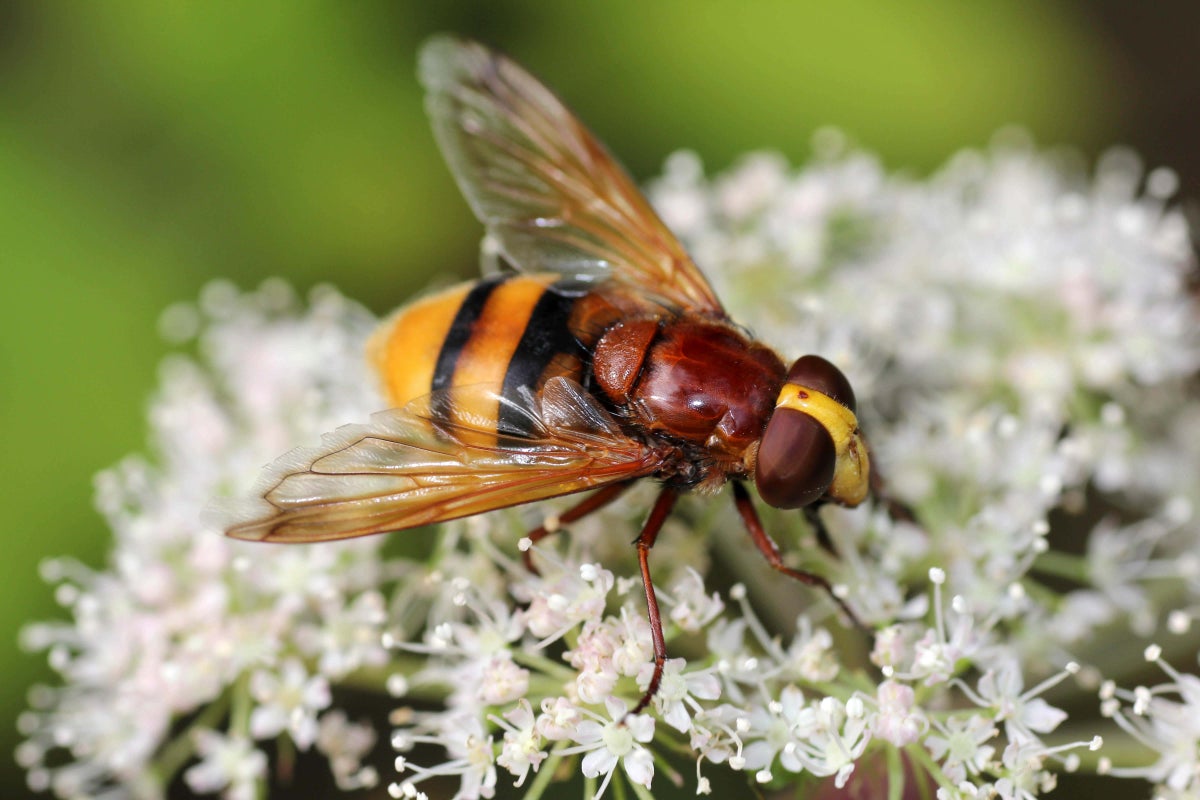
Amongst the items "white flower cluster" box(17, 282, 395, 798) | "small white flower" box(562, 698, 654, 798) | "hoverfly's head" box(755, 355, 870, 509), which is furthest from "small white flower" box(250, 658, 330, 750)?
"hoverfly's head" box(755, 355, 870, 509)

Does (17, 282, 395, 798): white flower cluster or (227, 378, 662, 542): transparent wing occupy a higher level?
(227, 378, 662, 542): transparent wing

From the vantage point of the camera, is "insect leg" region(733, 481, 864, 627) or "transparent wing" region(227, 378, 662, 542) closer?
"transparent wing" region(227, 378, 662, 542)

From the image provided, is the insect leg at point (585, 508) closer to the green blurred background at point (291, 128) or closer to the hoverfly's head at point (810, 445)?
the hoverfly's head at point (810, 445)

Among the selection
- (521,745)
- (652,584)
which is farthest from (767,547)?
(521,745)

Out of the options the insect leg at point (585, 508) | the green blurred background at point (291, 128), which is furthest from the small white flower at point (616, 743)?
the green blurred background at point (291, 128)

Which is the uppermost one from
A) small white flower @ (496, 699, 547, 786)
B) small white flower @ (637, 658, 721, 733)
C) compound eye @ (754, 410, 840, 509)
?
compound eye @ (754, 410, 840, 509)

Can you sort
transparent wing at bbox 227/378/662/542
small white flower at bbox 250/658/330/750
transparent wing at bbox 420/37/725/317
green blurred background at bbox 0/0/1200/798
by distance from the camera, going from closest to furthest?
transparent wing at bbox 227/378/662/542 → small white flower at bbox 250/658/330/750 → transparent wing at bbox 420/37/725/317 → green blurred background at bbox 0/0/1200/798

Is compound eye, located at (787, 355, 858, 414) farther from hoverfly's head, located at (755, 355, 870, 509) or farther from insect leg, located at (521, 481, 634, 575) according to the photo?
insect leg, located at (521, 481, 634, 575)
